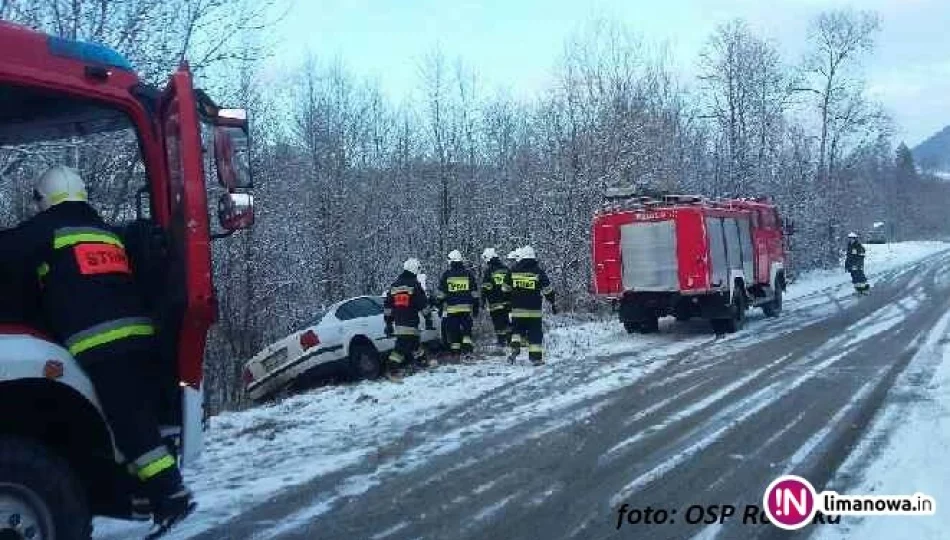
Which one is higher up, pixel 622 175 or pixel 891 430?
pixel 622 175

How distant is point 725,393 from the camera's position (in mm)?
9812

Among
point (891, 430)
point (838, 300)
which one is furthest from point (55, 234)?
point (838, 300)

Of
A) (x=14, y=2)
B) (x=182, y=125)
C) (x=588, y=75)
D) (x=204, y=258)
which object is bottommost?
(x=204, y=258)

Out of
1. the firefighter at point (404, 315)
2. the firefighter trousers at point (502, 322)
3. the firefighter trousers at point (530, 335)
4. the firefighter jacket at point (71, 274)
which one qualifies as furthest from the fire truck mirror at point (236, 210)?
the firefighter trousers at point (502, 322)

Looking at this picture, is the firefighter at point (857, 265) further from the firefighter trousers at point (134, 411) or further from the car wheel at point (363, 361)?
the firefighter trousers at point (134, 411)

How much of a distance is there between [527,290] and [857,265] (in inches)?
646

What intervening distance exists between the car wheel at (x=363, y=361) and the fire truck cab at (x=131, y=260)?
915 centimetres

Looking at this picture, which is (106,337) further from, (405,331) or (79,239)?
(405,331)

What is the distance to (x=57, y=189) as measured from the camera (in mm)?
4066

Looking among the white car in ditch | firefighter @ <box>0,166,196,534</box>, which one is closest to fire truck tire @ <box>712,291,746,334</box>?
the white car in ditch

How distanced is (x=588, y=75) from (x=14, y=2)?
76.7 feet

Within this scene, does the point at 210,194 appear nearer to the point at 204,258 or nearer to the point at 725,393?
the point at 204,258

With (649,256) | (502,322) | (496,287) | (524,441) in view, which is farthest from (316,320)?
(524,441)

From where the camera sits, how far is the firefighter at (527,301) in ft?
42.1
